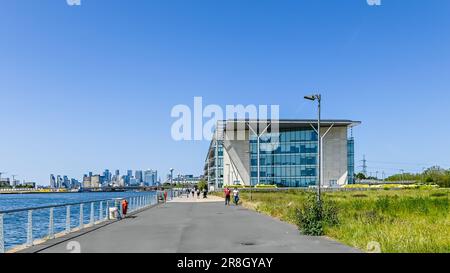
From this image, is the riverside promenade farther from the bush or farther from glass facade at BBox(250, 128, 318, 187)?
glass facade at BBox(250, 128, 318, 187)

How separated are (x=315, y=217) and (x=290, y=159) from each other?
84876mm

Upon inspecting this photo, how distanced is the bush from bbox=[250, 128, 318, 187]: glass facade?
8250 centimetres

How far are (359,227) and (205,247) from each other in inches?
221

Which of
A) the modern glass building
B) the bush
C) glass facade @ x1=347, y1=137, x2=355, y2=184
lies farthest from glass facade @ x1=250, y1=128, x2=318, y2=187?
the bush

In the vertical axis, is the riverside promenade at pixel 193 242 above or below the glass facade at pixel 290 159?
below

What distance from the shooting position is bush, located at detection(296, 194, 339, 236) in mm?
15383

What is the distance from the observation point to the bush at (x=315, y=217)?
15.4 m

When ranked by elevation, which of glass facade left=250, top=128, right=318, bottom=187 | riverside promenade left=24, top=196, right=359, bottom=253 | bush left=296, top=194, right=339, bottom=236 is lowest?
riverside promenade left=24, top=196, right=359, bottom=253

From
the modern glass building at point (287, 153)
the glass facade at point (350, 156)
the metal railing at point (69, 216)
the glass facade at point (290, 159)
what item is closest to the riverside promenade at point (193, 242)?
the metal railing at point (69, 216)

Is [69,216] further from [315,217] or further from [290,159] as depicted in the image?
[290,159]

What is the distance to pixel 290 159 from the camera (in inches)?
3944

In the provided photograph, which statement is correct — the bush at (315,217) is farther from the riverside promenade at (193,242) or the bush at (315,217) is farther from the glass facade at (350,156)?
the glass facade at (350,156)
